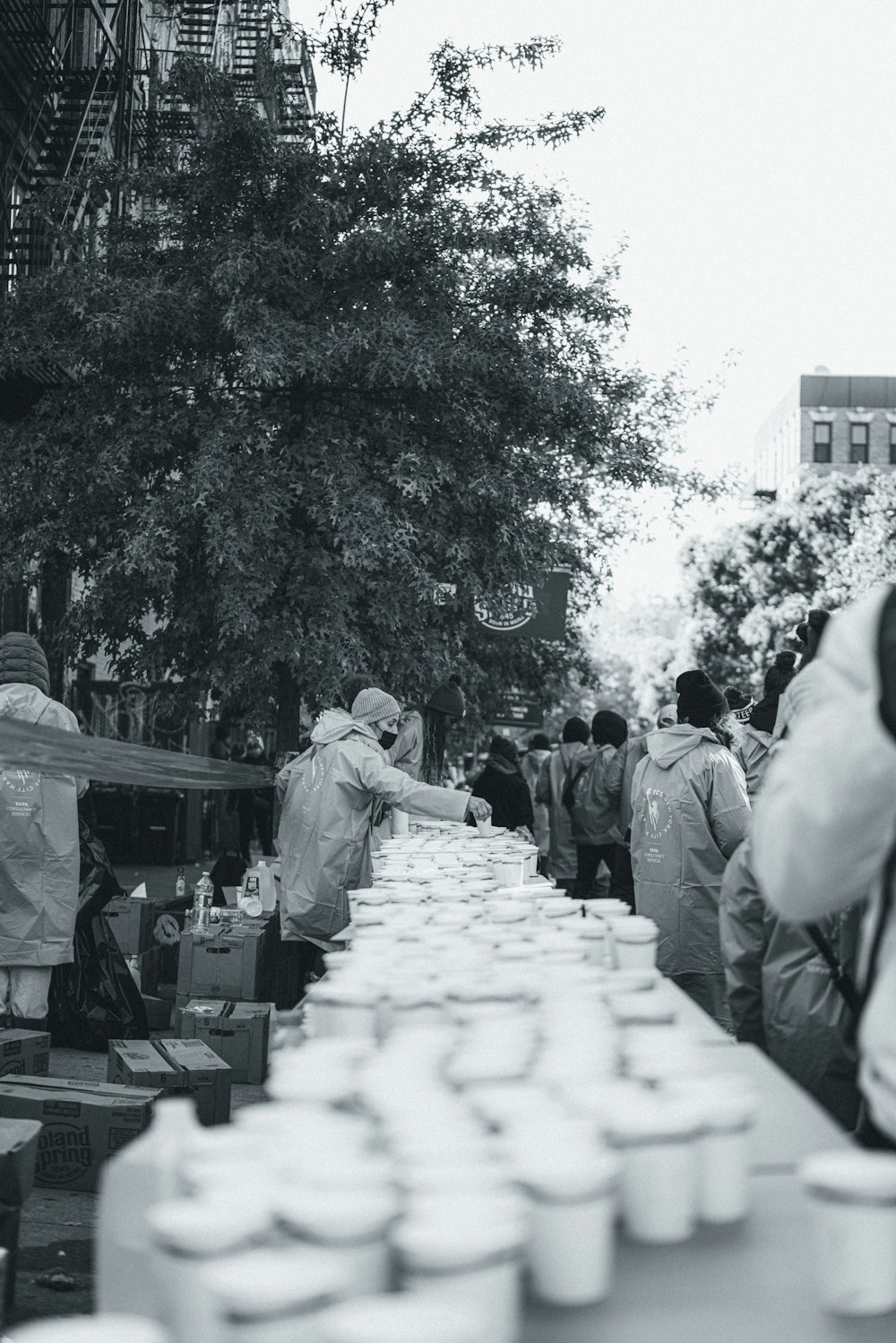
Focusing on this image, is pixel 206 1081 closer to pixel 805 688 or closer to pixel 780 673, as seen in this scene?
pixel 805 688

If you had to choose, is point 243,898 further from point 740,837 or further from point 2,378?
point 2,378

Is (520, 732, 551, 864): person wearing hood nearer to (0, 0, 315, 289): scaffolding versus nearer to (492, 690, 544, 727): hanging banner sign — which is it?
(492, 690, 544, 727): hanging banner sign

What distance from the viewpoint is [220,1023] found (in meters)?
7.44

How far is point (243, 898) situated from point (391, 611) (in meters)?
2.79

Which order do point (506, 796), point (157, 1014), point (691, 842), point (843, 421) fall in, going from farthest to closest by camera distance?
point (843, 421) < point (506, 796) < point (157, 1014) < point (691, 842)

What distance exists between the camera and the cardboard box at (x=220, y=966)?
870 cm

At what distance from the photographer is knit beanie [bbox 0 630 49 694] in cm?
733

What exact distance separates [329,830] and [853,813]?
5.57 m

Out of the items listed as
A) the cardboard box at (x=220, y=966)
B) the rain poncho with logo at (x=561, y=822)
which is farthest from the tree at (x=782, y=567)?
the cardboard box at (x=220, y=966)

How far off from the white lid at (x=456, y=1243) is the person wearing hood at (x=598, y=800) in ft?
37.2

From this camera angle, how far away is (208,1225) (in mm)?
1636

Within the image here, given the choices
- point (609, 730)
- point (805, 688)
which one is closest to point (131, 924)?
point (609, 730)

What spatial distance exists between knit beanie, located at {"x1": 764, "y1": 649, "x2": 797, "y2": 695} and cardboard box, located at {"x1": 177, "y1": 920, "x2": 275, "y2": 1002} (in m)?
3.41

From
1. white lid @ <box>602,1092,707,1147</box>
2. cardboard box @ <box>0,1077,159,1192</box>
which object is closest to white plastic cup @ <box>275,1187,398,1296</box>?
white lid @ <box>602,1092,707,1147</box>
